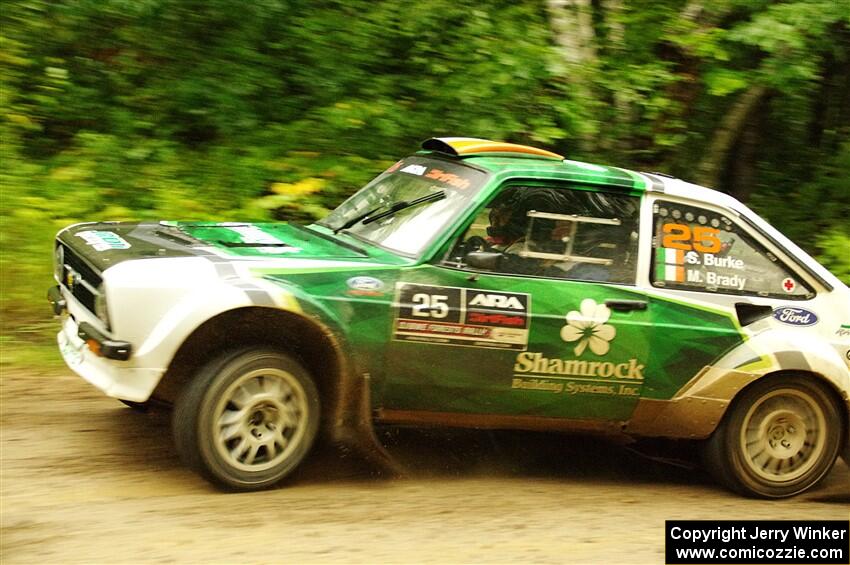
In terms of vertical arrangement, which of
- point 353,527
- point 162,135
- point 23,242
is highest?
point 162,135

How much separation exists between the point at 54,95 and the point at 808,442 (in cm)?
765

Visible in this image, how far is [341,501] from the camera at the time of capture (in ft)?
17.3

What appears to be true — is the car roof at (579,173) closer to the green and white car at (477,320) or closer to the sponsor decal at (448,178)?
the green and white car at (477,320)

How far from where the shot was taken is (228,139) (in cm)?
1016

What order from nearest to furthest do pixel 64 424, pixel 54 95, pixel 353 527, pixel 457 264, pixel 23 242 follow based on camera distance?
pixel 353 527 → pixel 457 264 → pixel 64 424 → pixel 23 242 → pixel 54 95

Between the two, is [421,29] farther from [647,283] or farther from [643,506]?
[643,506]

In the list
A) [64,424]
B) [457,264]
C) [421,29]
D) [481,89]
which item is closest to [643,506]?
[457,264]

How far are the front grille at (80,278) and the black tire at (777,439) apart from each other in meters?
3.49

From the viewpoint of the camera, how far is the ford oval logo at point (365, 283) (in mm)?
5270

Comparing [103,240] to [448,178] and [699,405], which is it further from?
[699,405]

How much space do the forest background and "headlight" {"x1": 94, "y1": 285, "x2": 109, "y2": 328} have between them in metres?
3.99

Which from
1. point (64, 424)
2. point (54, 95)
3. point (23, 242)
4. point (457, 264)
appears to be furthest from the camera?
point (54, 95)

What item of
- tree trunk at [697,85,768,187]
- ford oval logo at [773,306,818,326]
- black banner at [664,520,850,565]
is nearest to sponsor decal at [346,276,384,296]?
black banner at [664,520,850,565]

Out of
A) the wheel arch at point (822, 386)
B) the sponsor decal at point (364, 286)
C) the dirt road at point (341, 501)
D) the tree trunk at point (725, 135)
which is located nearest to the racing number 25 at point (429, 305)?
the sponsor decal at point (364, 286)
